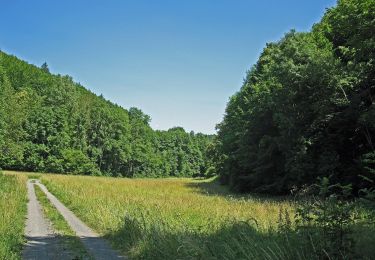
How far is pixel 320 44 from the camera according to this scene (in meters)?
37.6

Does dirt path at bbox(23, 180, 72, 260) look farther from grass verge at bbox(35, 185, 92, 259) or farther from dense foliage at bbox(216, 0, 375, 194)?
dense foliage at bbox(216, 0, 375, 194)

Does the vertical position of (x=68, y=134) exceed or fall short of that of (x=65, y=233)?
it exceeds it

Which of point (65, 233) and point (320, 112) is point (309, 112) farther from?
point (65, 233)

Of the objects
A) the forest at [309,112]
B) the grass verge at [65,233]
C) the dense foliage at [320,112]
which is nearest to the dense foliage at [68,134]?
the forest at [309,112]

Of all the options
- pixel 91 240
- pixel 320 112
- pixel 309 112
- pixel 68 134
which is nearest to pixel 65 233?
pixel 91 240

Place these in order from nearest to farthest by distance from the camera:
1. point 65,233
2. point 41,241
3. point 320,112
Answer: point 41,241 → point 65,233 → point 320,112

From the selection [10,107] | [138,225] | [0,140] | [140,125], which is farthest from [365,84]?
[140,125]

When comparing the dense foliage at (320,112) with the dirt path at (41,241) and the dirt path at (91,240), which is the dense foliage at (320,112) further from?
the dirt path at (41,241)

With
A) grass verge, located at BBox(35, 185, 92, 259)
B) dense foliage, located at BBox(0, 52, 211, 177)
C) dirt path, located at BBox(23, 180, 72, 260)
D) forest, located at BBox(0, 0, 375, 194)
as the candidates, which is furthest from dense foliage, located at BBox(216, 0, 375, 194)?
dense foliage, located at BBox(0, 52, 211, 177)

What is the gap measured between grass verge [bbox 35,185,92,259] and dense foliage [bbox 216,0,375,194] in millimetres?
14790

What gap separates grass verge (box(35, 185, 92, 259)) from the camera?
10625mm

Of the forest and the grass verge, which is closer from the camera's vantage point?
the grass verge

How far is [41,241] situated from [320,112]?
19.6 metres

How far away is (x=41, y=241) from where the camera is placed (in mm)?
12547
